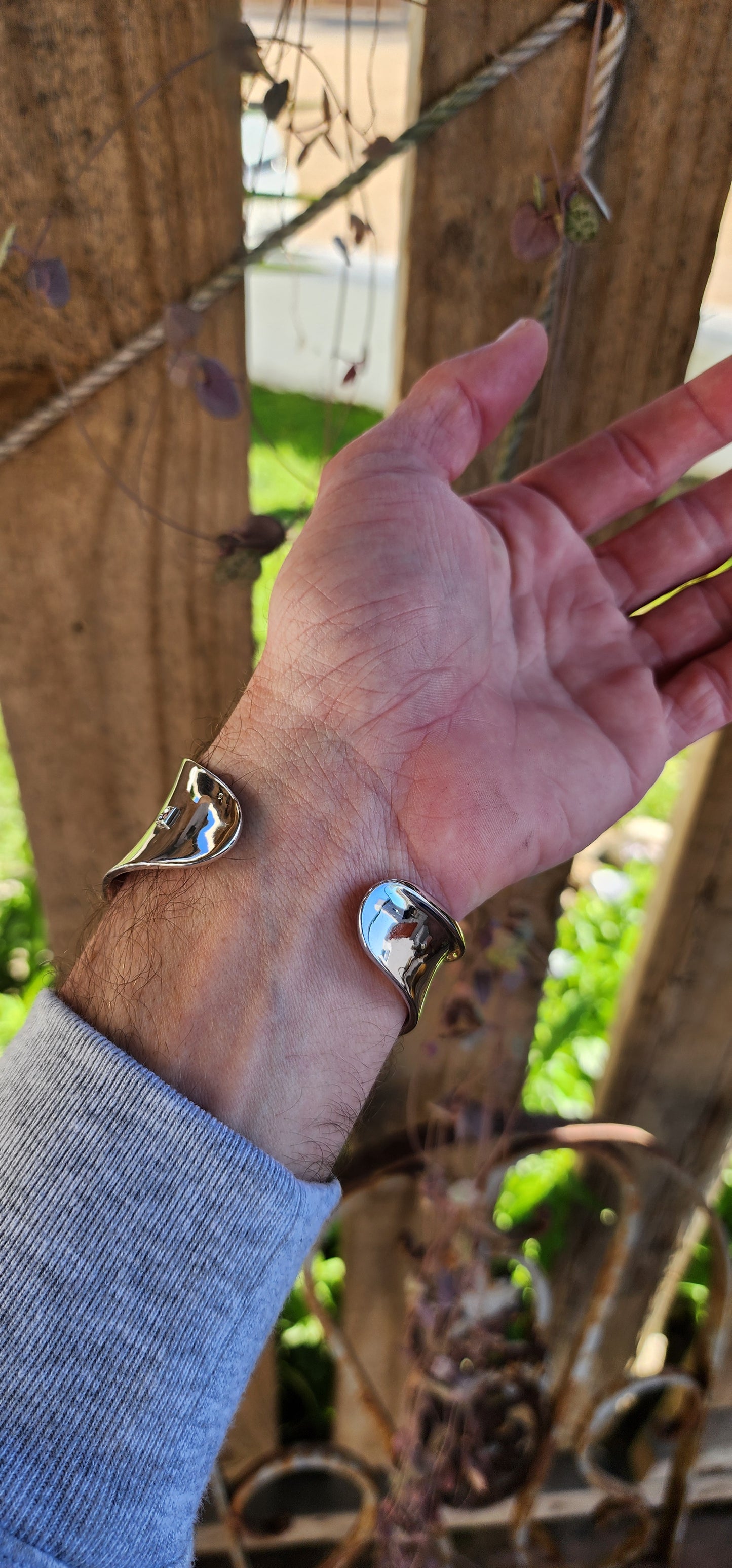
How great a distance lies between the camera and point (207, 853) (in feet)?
2.82

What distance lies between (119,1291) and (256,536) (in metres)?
0.72

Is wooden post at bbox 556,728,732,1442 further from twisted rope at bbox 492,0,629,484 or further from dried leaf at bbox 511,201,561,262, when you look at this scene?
dried leaf at bbox 511,201,561,262

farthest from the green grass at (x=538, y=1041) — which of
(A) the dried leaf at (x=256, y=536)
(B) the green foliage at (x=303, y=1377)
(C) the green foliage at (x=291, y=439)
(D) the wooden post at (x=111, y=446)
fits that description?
(C) the green foliage at (x=291, y=439)

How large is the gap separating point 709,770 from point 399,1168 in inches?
26.8

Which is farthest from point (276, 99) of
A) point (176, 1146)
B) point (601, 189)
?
point (176, 1146)

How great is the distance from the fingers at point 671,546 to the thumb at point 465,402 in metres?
0.24

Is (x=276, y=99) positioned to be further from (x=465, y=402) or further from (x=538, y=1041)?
(x=538, y=1041)

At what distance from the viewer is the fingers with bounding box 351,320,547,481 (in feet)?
2.78

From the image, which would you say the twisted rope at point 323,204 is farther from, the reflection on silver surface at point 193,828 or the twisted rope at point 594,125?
the reflection on silver surface at point 193,828

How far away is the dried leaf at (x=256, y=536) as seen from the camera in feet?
3.30

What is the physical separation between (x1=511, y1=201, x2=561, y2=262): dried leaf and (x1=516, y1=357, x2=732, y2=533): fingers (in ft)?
0.61

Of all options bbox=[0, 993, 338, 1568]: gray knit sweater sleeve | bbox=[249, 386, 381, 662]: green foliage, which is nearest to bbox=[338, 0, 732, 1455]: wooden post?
bbox=[0, 993, 338, 1568]: gray knit sweater sleeve

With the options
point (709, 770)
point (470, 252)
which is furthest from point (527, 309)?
point (709, 770)

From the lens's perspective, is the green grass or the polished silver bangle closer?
the polished silver bangle
